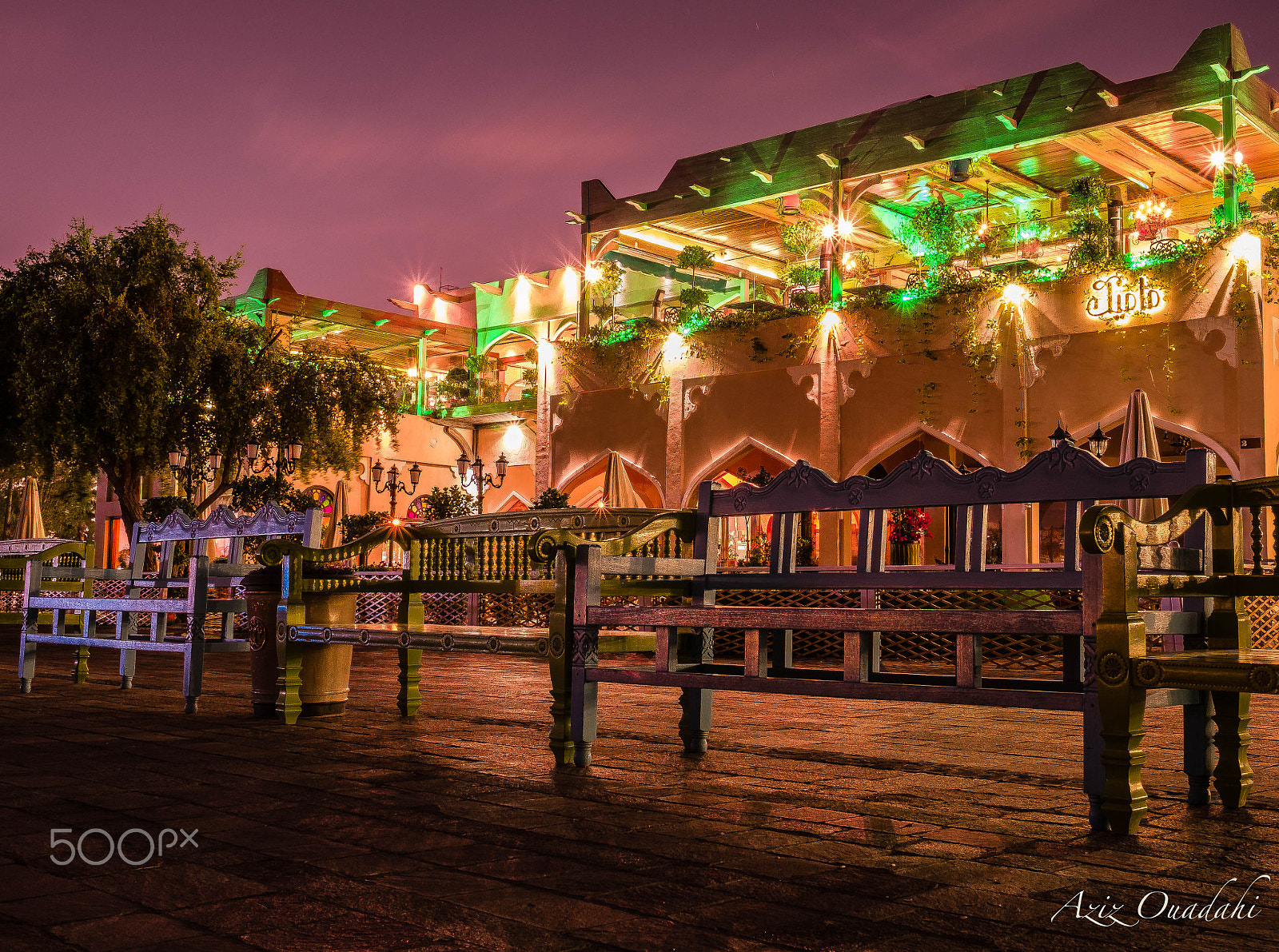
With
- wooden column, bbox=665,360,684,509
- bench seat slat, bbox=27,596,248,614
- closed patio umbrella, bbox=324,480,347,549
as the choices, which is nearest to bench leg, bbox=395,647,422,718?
bench seat slat, bbox=27,596,248,614

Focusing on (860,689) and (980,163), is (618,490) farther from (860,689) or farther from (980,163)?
(860,689)

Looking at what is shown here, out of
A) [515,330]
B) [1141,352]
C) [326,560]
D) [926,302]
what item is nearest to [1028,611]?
[326,560]

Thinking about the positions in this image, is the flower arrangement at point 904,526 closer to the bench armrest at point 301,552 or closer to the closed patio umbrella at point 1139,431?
the closed patio umbrella at point 1139,431

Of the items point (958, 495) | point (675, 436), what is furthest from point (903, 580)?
point (675, 436)

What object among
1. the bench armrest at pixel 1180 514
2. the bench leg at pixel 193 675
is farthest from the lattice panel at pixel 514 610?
the bench armrest at pixel 1180 514

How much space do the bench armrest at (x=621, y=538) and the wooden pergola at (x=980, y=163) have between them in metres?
13.8

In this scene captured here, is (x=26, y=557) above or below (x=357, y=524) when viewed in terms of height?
below

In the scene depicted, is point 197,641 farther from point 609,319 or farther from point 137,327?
point 609,319

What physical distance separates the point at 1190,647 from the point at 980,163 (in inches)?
676

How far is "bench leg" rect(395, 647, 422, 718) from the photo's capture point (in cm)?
639

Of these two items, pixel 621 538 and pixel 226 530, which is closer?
pixel 621 538

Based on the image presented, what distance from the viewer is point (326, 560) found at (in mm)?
6211

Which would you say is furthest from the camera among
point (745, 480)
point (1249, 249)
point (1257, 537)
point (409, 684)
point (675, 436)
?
point (675, 436)

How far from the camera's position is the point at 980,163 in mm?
19891
